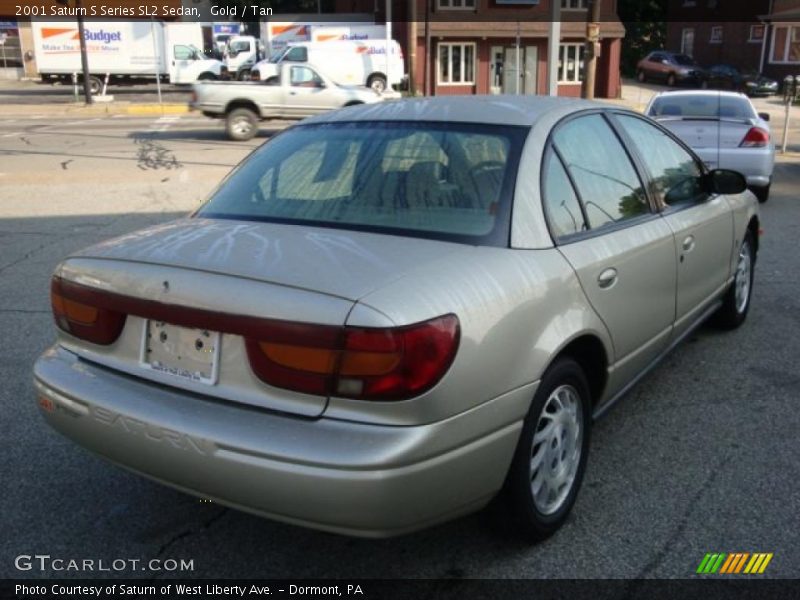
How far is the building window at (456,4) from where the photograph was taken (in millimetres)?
36031

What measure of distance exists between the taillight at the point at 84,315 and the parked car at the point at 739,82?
1621 inches

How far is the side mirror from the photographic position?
4.39 meters

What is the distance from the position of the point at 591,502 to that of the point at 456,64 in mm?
35563

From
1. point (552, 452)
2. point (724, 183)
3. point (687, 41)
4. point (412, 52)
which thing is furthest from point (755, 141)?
point (687, 41)

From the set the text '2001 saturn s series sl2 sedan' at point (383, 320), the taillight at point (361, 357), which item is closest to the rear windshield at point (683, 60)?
the text '2001 saturn s series sl2 sedan' at point (383, 320)

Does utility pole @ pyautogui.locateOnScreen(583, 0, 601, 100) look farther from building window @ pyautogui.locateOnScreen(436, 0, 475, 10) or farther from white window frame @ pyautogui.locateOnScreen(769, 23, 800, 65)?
white window frame @ pyautogui.locateOnScreen(769, 23, 800, 65)

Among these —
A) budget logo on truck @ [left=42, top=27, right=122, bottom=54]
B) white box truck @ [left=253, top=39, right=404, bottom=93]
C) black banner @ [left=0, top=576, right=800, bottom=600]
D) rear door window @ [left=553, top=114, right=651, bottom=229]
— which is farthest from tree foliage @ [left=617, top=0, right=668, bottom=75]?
black banner @ [left=0, top=576, right=800, bottom=600]

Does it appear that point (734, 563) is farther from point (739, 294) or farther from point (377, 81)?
point (377, 81)

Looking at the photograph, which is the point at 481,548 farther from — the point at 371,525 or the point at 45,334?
the point at 45,334

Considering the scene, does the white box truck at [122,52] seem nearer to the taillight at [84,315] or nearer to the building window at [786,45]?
the building window at [786,45]

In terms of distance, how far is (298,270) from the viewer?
8.16 ft

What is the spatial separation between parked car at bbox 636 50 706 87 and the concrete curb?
88.2 feet

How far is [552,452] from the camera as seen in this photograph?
2945 millimetres

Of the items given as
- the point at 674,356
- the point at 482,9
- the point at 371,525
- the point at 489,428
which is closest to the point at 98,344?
the point at 371,525
